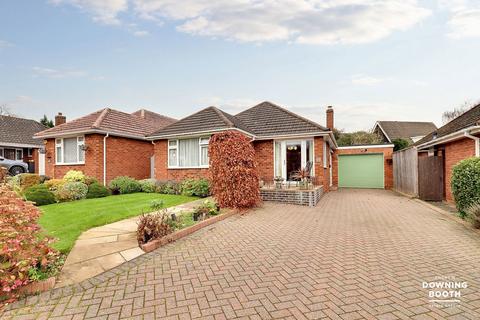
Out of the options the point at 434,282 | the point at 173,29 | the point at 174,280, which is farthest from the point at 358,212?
the point at 173,29

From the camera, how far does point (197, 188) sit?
12.0m

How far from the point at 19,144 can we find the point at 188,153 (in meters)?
18.8

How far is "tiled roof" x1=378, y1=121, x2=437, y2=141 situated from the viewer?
30.8m

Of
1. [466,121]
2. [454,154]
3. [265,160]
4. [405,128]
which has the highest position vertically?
[405,128]

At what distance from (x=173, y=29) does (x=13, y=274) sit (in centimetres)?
1201

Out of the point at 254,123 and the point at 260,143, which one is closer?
the point at 260,143

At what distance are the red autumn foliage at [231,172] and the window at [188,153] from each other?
13.8 feet

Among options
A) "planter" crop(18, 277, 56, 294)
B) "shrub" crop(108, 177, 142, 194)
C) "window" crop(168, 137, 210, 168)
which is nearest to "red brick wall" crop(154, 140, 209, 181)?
"window" crop(168, 137, 210, 168)

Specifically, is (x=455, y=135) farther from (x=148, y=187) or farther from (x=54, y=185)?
(x=54, y=185)

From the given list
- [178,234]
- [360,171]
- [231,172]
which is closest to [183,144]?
[231,172]

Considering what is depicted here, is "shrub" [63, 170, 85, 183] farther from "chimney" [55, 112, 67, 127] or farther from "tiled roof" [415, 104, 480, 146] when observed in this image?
"tiled roof" [415, 104, 480, 146]

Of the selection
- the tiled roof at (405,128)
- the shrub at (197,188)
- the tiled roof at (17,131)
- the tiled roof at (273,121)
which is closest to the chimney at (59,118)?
the tiled roof at (17,131)

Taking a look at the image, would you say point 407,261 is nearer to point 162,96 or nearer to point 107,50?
point 107,50

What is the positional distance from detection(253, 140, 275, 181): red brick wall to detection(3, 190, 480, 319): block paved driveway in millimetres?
7587
